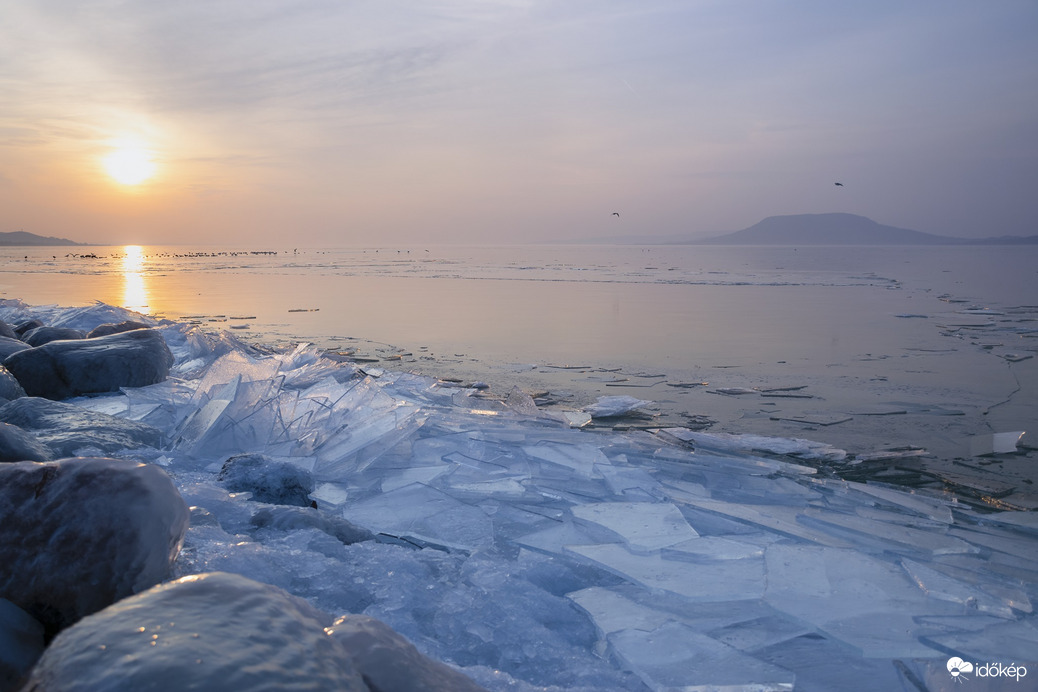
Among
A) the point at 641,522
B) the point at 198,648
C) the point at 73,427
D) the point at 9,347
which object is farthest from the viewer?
the point at 9,347

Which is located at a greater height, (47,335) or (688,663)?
(47,335)

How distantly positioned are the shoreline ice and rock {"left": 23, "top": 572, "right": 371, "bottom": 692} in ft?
2.07

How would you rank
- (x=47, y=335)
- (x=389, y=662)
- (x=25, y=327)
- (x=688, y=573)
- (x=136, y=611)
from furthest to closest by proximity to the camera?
(x=25, y=327) → (x=47, y=335) → (x=688, y=573) → (x=389, y=662) → (x=136, y=611)

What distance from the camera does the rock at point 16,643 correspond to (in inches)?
57.7

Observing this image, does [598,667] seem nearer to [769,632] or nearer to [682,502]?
[769,632]

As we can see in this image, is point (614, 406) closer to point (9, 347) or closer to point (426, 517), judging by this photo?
point (426, 517)

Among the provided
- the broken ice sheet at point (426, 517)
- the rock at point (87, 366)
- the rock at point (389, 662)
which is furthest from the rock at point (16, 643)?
the rock at point (87, 366)

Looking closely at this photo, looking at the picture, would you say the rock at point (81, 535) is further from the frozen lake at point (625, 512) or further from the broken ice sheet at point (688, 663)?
the broken ice sheet at point (688, 663)

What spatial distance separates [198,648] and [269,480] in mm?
1969

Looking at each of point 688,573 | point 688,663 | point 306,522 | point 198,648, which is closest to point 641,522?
point 688,573

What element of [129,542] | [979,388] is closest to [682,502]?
[129,542]

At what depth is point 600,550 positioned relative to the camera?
2.65 meters

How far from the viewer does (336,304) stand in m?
13.2

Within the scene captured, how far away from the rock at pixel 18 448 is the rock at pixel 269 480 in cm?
74
